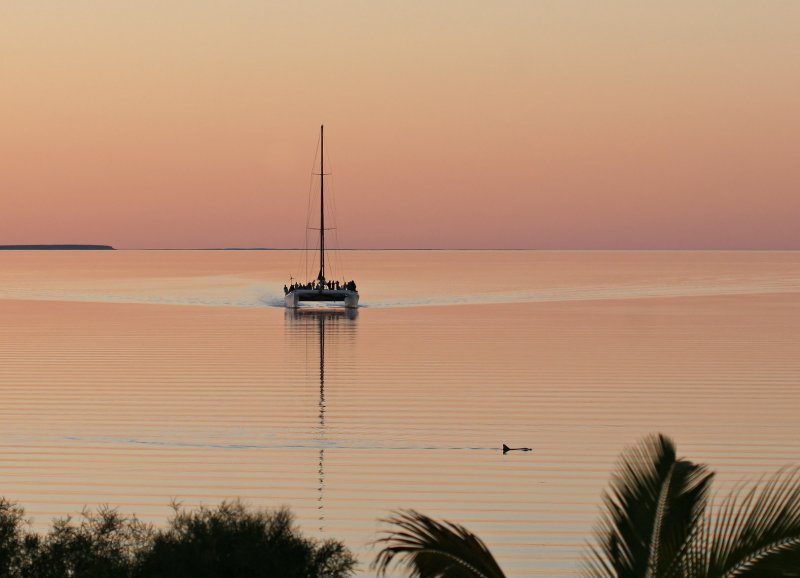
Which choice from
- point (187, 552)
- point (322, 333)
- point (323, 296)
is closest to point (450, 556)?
point (187, 552)

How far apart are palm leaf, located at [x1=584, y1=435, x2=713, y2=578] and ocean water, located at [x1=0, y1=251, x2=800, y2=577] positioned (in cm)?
1260

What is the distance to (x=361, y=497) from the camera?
31.3m

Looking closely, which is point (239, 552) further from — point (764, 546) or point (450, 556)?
point (764, 546)

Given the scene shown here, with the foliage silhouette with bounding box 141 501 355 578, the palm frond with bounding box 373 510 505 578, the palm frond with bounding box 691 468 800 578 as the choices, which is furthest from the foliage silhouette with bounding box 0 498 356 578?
the palm frond with bounding box 691 468 800 578

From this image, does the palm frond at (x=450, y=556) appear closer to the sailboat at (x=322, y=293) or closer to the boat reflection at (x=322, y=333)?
the boat reflection at (x=322, y=333)

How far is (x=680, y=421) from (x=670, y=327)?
45.8 meters

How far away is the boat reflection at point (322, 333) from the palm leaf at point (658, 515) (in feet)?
62.6

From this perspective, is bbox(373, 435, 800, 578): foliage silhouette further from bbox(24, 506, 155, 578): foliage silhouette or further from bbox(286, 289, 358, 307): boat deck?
bbox(286, 289, 358, 307): boat deck

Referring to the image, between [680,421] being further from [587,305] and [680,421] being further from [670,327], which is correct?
[587,305]

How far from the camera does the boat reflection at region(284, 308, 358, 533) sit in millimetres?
→ 39594

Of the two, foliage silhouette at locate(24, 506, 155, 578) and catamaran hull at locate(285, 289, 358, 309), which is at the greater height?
catamaran hull at locate(285, 289, 358, 309)

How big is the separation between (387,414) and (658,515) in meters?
33.5

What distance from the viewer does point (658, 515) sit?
12.3 meters

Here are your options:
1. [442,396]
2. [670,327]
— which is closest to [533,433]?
[442,396]
